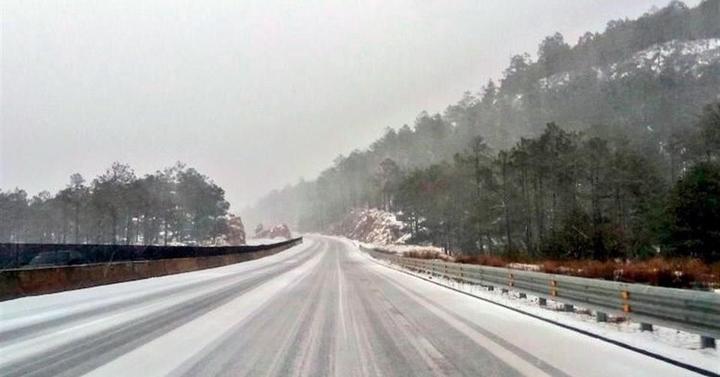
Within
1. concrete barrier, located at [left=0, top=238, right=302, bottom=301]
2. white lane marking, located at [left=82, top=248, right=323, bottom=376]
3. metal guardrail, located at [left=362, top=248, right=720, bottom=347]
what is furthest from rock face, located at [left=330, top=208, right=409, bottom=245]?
white lane marking, located at [left=82, top=248, right=323, bottom=376]

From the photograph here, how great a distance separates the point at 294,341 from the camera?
440 inches

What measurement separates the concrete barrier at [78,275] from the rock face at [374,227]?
8715 centimetres

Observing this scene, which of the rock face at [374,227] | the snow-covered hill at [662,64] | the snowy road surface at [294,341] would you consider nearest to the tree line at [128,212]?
the rock face at [374,227]

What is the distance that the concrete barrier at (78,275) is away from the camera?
19453 mm

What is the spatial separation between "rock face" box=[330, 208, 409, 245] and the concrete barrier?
87150mm

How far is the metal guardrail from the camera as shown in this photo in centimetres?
973

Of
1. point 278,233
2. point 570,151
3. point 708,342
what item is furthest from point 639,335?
point 278,233

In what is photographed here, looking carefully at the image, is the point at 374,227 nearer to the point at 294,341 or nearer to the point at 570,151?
the point at 570,151

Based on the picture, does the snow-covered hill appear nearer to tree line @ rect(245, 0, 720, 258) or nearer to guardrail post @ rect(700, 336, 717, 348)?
tree line @ rect(245, 0, 720, 258)

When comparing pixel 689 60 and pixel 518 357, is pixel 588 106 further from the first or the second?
pixel 518 357

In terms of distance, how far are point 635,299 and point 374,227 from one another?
130 metres

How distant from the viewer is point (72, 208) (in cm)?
12394

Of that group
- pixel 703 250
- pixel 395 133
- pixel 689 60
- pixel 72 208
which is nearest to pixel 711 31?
pixel 689 60

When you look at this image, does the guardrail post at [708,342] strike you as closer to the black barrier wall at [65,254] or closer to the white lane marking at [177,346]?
the white lane marking at [177,346]
